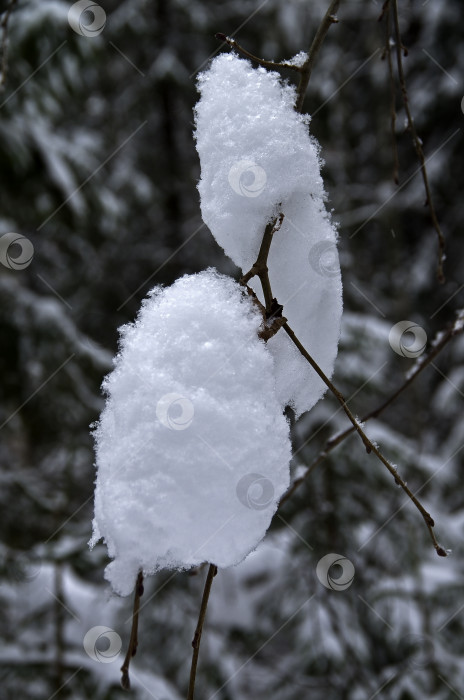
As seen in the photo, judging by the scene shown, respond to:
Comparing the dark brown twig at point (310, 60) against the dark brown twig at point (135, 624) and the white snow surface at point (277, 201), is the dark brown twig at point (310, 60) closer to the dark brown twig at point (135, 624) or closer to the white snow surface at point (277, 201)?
the white snow surface at point (277, 201)

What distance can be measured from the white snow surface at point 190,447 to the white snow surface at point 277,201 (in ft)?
0.25

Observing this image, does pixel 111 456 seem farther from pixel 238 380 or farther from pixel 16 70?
pixel 16 70

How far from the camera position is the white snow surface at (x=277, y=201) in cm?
79

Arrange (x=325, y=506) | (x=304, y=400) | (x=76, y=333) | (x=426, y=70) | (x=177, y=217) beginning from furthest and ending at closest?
(x=177, y=217) < (x=426, y=70) < (x=76, y=333) < (x=325, y=506) < (x=304, y=400)

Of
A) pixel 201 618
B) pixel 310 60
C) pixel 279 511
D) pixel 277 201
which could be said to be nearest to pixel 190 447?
pixel 201 618

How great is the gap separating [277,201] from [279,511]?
8.14ft

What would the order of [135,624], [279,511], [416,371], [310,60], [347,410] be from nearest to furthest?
[135,624], [347,410], [310,60], [416,371], [279,511]

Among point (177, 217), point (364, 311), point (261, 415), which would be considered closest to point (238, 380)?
point (261, 415)

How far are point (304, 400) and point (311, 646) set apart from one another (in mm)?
3556

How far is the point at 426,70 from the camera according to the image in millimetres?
6648

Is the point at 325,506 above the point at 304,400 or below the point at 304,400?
above

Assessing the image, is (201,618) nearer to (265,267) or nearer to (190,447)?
(190,447)

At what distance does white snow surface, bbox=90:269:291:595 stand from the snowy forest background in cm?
134

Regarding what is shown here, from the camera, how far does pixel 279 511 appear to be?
10.0 ft
